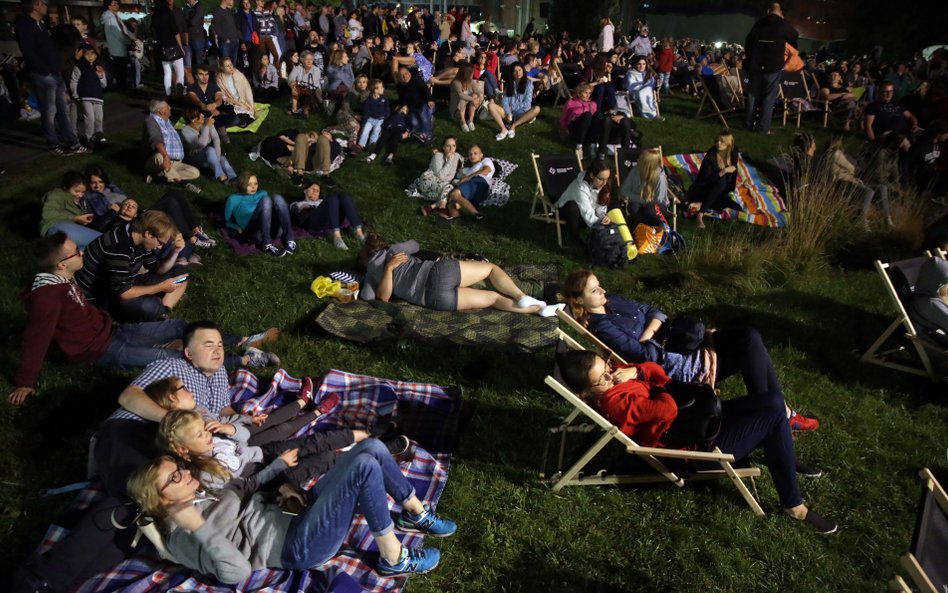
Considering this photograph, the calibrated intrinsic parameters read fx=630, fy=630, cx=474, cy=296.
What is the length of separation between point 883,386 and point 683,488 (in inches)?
96.3

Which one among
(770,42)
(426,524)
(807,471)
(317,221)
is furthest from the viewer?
(770,42)

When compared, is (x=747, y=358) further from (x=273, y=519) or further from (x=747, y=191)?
(x=747, y=191)

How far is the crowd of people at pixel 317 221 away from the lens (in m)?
3.41

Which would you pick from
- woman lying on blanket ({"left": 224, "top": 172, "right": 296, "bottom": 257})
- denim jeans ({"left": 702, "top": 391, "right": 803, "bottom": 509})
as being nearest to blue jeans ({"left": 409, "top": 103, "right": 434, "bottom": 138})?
woman lying on blanket ({"left": 224, "top": 172, "right": 296, "bottom": 257})

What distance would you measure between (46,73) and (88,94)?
2.50 ft

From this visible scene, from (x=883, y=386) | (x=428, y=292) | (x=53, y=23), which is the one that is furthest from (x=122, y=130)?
(x=883, y=386)

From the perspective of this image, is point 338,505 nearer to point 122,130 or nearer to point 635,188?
point 635,188

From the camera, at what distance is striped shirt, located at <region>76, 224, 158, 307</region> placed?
18.4 feet

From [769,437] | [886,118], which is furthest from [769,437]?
[886,118]

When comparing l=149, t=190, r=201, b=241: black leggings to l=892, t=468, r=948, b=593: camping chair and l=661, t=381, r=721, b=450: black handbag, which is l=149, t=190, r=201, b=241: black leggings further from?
l=892, t=468, r=948, b=593: camping chair

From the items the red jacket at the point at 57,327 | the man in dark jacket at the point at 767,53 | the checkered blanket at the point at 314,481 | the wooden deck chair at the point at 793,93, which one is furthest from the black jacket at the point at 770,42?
the red jacket at the point at 57,327

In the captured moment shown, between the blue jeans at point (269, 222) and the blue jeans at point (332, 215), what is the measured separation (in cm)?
31

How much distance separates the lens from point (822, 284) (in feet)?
22.7

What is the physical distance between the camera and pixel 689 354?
15.5 ft
